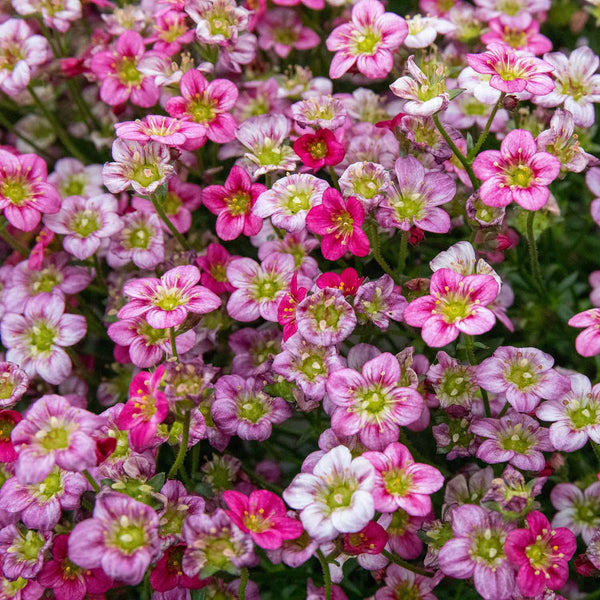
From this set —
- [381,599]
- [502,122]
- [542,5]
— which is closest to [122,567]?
[381,599]

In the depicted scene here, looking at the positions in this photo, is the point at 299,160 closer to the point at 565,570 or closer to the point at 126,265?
the point at 126,265

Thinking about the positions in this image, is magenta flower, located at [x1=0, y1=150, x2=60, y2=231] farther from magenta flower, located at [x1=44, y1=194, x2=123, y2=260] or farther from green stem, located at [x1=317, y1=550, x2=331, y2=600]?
green stem, located at [x1=317, y1=550, x2=331, y2=600]

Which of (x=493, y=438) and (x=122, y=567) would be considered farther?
(x=493, y=438)

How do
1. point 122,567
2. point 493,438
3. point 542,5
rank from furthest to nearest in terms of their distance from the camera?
point 542,5 < point 493,438 < point 122,567

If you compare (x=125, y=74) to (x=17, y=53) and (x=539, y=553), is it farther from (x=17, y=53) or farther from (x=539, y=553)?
(x=539, y=553)

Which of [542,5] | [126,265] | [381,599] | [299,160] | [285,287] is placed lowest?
[381,599]

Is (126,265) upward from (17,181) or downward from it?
A: downward

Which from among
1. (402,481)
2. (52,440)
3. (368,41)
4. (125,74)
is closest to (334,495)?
(402,481)
